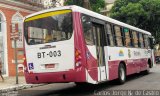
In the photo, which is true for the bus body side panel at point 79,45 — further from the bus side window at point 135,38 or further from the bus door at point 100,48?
the bus side window at point 135,38

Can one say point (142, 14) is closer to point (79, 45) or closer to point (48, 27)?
point (48, 27)

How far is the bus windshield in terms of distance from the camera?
11.5m

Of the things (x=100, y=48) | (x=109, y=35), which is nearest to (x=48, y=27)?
(x=100, y=48)

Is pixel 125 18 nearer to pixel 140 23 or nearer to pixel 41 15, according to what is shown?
pixel 140 23

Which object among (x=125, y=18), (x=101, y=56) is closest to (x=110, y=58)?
(x=101, y=56)

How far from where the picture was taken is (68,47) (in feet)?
37.0

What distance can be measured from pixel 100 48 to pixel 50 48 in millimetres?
2164

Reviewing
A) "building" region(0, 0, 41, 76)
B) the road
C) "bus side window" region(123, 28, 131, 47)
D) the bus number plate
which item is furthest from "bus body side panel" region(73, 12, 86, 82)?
"building" region(0, 0, 41, 76)

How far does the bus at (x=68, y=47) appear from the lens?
11.2 meters

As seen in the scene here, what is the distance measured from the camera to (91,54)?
11.7 meters

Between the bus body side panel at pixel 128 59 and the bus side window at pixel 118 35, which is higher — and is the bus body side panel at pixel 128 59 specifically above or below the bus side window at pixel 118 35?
below

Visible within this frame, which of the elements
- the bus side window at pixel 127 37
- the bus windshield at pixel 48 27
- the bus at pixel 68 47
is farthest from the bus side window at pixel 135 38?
the bus windshield at pixel 48 27

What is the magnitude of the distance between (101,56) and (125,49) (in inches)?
131

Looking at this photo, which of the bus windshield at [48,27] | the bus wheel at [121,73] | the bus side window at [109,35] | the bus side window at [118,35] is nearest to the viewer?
the bus windshield at [48,27]
